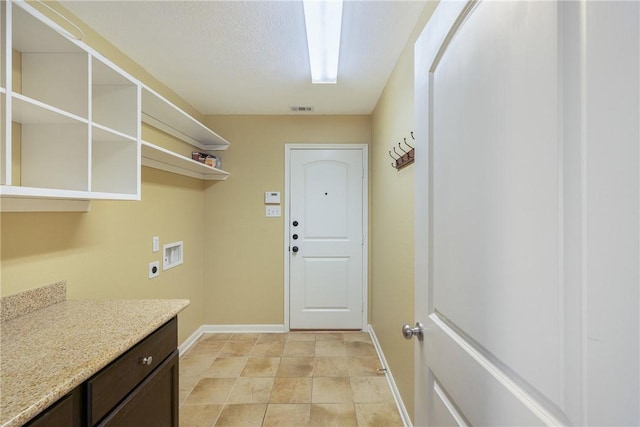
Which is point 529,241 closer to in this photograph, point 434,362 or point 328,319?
point 434,362

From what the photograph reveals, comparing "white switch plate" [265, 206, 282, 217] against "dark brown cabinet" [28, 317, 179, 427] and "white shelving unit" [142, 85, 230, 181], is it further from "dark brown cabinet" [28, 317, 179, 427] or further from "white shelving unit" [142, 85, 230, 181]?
"dark brown cabinet" [28, 317, 179, 427]

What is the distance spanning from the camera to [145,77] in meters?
2.25

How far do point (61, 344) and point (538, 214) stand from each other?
1.38 meters

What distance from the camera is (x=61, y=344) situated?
0.98 m

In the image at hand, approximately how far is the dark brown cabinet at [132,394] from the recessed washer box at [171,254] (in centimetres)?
126

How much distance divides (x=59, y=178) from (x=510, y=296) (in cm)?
165

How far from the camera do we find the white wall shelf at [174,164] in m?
2.00

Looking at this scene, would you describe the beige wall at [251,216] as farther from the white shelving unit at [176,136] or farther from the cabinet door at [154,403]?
the cabinet door at [154,403]

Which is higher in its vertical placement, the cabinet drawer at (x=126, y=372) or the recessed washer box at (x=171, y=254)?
the recessed washer box at (x=171, y=254)

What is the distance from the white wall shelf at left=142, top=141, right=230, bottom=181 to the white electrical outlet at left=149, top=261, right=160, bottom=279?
0.77 metres

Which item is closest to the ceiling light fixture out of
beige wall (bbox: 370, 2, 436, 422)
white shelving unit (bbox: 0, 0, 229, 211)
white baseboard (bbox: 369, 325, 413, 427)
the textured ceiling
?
the textured ceiling

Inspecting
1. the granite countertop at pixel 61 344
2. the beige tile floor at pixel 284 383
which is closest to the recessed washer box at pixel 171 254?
the beige tile floor at pixel 284 383

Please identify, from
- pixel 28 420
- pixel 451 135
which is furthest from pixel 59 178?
pixel 451 135

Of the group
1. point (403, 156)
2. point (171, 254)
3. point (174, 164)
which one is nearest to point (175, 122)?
point (174, 164)
